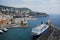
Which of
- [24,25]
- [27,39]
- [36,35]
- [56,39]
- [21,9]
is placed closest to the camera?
[56,39]

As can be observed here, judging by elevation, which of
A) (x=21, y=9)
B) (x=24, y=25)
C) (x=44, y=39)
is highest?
(x=44, y=39)

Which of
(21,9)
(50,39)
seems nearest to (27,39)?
(50,39)

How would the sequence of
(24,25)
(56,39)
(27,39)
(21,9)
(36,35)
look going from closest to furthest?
(56,39) < (27,39) < (36,35) < (24,25) < (21,9)

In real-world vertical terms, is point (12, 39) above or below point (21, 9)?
above

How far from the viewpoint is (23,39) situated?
28.6 ft

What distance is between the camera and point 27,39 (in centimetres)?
859

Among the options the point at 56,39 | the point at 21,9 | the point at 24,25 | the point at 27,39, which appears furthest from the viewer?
the point at 21,9

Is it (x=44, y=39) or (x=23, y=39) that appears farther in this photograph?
(x=23, y=39)

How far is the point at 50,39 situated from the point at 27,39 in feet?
5.03

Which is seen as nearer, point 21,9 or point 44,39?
point 44,39

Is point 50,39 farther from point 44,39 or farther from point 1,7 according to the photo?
point 1,7

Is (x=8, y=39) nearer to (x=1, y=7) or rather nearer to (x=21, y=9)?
(x=1, y=7)

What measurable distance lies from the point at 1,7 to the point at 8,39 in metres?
26.5

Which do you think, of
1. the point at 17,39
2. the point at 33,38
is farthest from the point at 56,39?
the point at 17,39
